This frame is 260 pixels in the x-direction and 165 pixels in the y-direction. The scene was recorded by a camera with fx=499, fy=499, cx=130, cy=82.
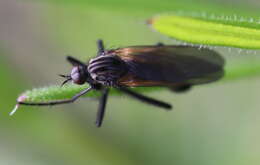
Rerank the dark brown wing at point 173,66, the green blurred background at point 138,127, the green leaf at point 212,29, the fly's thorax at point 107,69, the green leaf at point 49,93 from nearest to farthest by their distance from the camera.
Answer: the green leaf at point 212,29, the green leaf at point 49,93, the dark brown wing at point 173,66, the fly's thorax at point 107,69, the green blurred background at point 138,127

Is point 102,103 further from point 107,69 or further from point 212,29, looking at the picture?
point 212,29

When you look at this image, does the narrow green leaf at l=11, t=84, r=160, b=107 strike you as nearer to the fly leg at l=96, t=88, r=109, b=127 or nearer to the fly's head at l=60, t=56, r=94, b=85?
the fly's head at l=60, t=56, r=94, b=85

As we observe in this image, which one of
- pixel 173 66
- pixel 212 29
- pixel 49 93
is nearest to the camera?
pixel 212 29

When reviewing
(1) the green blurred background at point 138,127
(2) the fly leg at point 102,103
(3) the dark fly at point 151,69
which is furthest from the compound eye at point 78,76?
(1) the green blurred background at point 138,127

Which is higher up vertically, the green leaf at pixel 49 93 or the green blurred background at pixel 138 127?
the green leaf at pixel 49 93

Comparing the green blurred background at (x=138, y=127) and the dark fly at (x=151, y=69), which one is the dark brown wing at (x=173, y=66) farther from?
the green blurred background at (x=138, y=127)

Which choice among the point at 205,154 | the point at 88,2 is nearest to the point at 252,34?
the point at 88,2

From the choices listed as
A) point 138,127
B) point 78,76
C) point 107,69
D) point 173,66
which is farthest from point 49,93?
point 138,127
